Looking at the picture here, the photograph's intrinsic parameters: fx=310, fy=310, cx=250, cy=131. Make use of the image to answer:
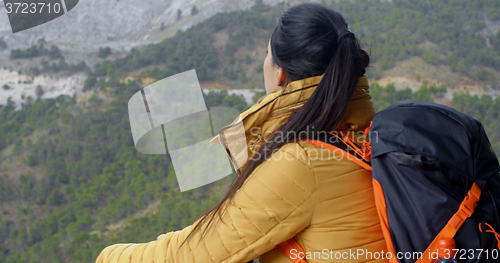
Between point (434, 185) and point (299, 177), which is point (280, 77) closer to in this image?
point (299, 177)

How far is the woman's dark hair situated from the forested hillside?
168cm

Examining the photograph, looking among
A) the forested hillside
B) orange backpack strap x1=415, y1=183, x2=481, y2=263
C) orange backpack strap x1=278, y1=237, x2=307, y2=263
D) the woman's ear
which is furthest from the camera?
the forested hillside

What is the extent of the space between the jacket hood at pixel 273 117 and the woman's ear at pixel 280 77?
2.9 inches

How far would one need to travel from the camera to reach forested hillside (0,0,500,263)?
4.01 meters

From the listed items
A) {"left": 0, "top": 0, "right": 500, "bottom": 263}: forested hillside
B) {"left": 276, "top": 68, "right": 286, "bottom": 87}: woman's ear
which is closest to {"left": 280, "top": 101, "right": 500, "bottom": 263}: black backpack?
{"left": 276, "top": 68, "right": 286, "bottom": 87}: woman's ear

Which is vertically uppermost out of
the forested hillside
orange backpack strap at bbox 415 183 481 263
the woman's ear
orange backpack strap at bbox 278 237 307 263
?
the woman's ear

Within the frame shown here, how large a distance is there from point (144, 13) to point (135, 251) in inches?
380

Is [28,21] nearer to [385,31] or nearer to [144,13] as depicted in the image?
[385,31]

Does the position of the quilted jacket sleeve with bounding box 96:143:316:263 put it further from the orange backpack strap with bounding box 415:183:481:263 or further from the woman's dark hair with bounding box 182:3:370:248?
the orange backpack strap with bounding box 415:183:481:263

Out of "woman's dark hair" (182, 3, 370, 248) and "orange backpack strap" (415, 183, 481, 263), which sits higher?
"woman's dark hair" (182, 3, 370, 248)

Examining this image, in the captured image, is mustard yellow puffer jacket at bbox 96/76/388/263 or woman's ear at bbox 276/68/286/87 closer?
mustard yellow puffer jacket at bbox 96/76/388/263

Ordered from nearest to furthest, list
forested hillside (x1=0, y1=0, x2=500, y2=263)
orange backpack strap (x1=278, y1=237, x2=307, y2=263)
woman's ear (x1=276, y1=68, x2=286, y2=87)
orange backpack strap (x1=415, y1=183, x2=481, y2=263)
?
orange backpack strap (x1=415, y1=183, x2=481, y2=263) → orange backpack strap (x1=278, y1=237, x2=307, y2=263) → woman's ear (x1=276, y1=68, x2=286, y2=87) → forested hillside (x1=0, y1=0, x2=500, y2=263)

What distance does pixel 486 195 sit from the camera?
23.4 inches

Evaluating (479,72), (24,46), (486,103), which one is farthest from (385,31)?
(24,46)
